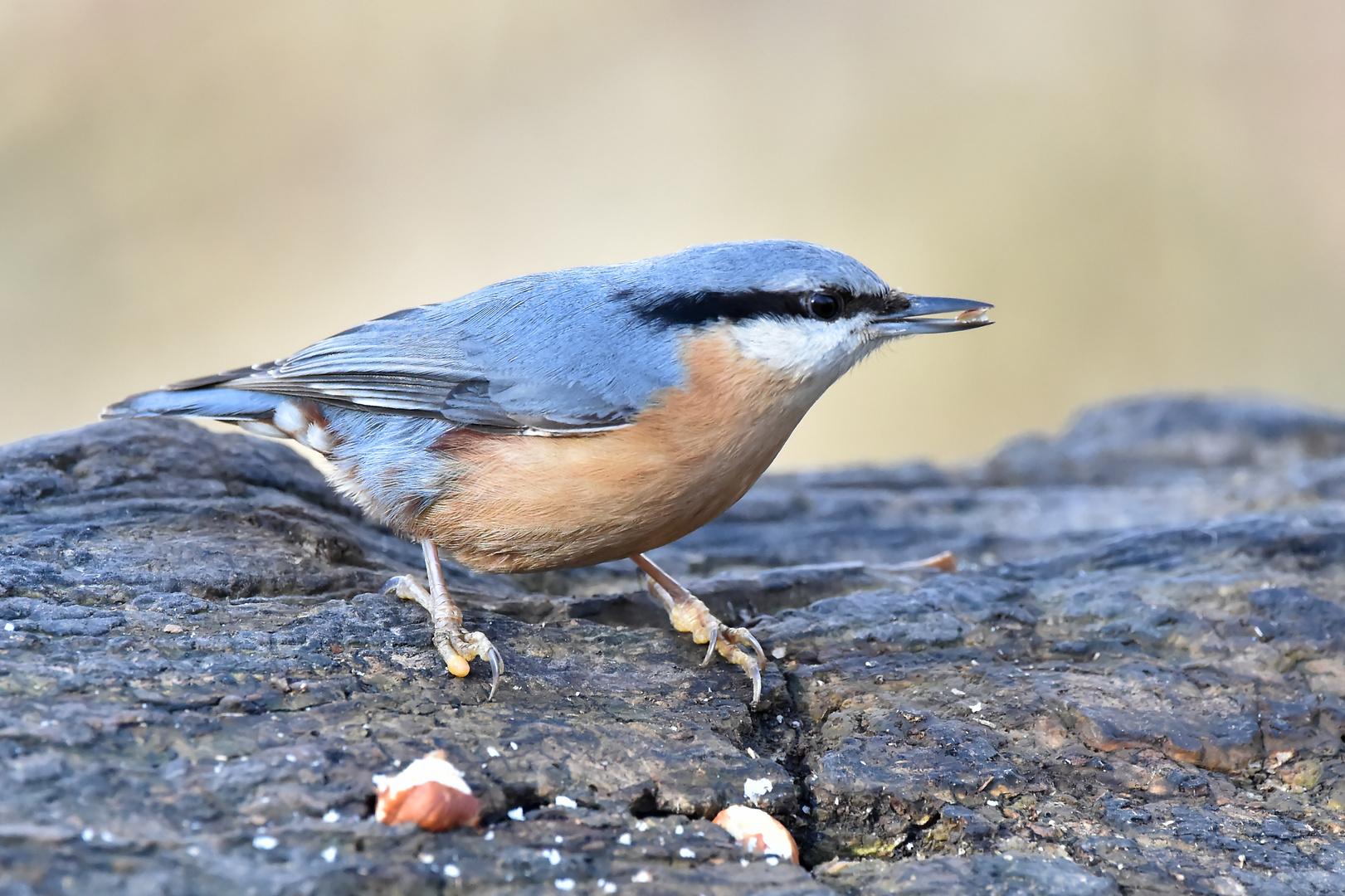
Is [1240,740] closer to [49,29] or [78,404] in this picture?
[78,404]

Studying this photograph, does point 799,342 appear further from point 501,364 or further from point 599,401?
point 501,364

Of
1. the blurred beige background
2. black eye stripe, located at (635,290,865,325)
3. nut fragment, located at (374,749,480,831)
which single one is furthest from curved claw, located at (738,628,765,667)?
the blurred beige background

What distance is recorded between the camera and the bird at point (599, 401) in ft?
9.71

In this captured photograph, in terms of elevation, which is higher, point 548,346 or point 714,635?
point 548,346

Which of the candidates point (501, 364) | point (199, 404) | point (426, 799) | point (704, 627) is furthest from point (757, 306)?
point (199, 404)

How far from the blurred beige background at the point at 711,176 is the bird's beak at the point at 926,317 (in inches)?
206

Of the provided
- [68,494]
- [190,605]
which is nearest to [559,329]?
[190,605]

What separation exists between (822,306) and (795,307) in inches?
3.1

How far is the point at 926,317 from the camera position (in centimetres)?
318

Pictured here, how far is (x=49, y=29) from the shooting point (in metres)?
7.66

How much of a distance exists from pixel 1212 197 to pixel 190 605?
8.00 m

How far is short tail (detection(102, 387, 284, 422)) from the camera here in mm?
3465

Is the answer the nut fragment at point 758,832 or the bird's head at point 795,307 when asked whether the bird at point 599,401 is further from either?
the nut fragment at point 758,832

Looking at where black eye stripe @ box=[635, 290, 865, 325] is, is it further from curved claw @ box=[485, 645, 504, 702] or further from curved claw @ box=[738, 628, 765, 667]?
curved claw @ box=[485, 645, 504, 702]
